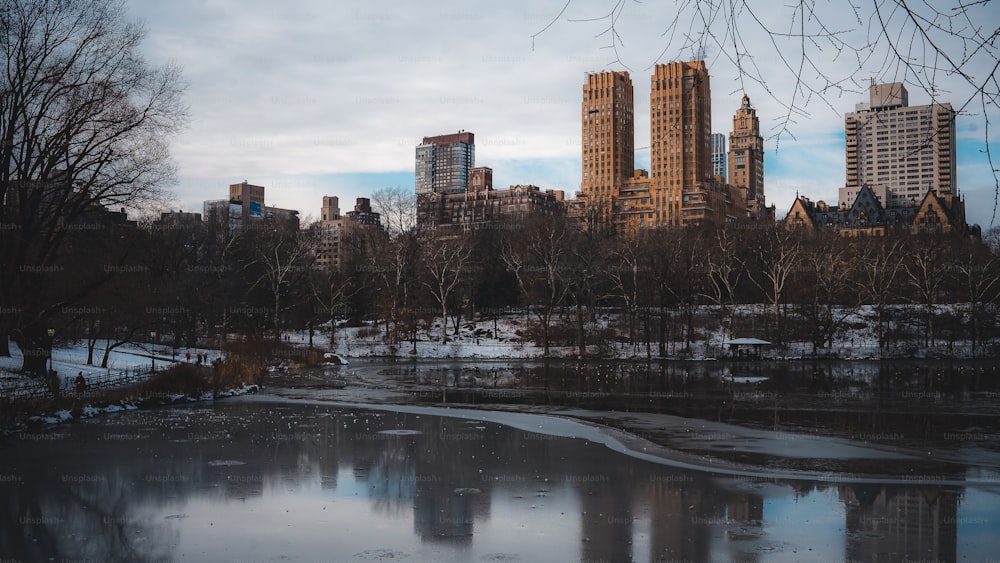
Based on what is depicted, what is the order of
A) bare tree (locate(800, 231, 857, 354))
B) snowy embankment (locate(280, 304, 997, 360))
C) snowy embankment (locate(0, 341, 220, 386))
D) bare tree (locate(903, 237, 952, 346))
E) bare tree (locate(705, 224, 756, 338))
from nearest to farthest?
1. snowy embankment (locate(0, 341, 220, 386))
2. snowy embankment (locate(280, 304, 997, 360))
3. bare tree (locate(800, 231, 857, 354))
4. bare tree (locate(903, 237, 952, 346))
5. bare tree (locate(705, 224, 756, 338))

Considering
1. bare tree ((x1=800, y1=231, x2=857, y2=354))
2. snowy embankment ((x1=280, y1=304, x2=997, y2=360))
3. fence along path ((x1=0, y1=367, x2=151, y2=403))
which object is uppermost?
bare tree ((x1=800, y1=231, x2=857, y2=354))

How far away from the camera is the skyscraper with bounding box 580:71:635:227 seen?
15312 cm

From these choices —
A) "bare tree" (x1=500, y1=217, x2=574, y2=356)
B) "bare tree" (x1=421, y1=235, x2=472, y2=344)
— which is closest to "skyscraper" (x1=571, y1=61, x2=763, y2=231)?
"bare tree" (x1=500, y1=217, x2=574, y2=356)

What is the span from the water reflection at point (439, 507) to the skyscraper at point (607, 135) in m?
139

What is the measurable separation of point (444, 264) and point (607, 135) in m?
107

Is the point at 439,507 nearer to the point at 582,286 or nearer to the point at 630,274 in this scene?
the point at 582,286

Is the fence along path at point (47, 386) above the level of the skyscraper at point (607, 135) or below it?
below

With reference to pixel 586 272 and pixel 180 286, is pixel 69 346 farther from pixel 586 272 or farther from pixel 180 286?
pixel 586 272

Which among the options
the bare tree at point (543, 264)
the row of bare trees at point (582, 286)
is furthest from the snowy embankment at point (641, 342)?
the bare tree at point (543, 264)

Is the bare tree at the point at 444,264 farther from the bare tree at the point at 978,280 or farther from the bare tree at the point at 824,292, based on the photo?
the bare tree at the point at 978,280

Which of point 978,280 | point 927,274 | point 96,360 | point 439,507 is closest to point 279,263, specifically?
point 96,360

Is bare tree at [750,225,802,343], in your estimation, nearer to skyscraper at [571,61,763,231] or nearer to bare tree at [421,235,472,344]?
bare tree at [421,235,472,344]

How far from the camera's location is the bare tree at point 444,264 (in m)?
67.6

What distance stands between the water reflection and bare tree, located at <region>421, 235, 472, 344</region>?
164 ft
